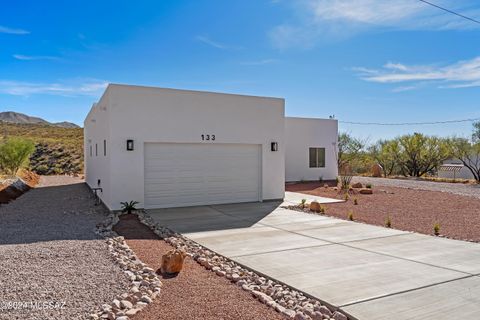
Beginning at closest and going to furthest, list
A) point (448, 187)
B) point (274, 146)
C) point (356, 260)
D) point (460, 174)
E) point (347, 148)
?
1. point (356, 260)
2. point (274, 146)
3. point (448, 187)
4. point (347, 148)
5. point (460, 174)

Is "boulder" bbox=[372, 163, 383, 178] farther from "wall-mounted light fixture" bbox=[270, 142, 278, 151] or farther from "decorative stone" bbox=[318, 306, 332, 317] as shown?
"decorative stone" bbox=[318, 306, 332, 317]

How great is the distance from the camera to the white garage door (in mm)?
10641

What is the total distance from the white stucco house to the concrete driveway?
66.1 inches

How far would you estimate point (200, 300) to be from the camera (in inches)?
157

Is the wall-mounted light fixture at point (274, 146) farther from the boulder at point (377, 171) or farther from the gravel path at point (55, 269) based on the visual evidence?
the boulder at point (377, 171)

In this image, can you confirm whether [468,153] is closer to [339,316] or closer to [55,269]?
[339,316]

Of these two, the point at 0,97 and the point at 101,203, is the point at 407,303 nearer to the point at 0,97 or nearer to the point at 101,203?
the point at 101,203

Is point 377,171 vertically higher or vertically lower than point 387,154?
lower

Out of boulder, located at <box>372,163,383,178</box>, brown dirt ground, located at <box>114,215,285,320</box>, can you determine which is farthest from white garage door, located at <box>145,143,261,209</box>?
boulder, located at <box>372,163,383,178</box>

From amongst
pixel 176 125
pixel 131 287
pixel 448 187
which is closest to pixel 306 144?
pixel 448 187

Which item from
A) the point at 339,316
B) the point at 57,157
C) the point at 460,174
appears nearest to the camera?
the point at 339,316

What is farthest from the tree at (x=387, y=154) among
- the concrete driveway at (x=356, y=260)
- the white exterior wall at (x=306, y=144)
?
the concrete driveway at (x=356, y=260)

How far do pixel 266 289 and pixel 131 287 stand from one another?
1585 millimetres

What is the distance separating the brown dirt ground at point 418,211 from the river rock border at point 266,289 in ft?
14.9
